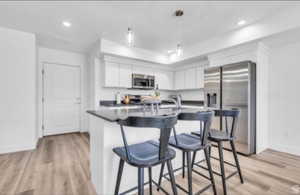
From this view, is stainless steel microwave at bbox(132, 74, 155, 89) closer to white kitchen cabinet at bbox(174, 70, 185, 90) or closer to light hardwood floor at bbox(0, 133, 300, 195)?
white kitchen cabinet at bbox(174, 70, 185, 90)

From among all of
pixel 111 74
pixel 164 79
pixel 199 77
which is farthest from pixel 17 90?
pixel 199 77

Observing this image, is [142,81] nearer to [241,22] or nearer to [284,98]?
[241,22]

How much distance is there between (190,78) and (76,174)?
156 inches

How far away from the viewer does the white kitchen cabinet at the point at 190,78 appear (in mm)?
4545

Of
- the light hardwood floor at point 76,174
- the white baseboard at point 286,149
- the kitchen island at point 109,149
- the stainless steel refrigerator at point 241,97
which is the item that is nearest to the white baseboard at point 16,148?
the light hardwood floor at point 76,174

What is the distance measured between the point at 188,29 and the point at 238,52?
1.23 m

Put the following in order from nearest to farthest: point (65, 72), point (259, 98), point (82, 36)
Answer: point (259, 98) < point (82, 36) < point (65, 72)

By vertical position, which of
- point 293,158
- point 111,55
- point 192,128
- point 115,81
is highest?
point 111,55

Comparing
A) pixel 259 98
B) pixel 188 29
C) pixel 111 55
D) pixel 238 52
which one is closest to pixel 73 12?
pixel 111 55

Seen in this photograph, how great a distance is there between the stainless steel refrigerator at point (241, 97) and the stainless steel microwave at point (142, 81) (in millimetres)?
2135

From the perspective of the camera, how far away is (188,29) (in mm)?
3025

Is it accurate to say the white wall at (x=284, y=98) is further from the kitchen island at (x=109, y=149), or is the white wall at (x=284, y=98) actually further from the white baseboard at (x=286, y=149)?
the kitchen island at (x=109, y=149)

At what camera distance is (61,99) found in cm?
430

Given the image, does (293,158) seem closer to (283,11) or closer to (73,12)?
(283,11)
